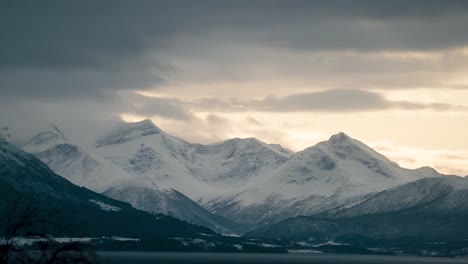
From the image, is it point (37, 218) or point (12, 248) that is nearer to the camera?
point (12, 248)

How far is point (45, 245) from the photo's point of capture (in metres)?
50.2

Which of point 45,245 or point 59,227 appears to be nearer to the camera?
point 45,245

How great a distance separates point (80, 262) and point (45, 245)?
3163 millimetres

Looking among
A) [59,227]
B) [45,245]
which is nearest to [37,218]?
[59,227]

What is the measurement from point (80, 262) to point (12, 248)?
11.6ft

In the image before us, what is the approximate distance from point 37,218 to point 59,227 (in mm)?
1290

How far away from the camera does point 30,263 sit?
52.1 meters

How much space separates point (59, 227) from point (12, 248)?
12.0 feet

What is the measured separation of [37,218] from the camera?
54.7m

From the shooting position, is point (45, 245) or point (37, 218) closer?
point (45, 245)

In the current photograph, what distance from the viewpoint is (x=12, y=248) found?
5116cm

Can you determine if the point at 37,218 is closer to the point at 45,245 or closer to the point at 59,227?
the point at 59,227
